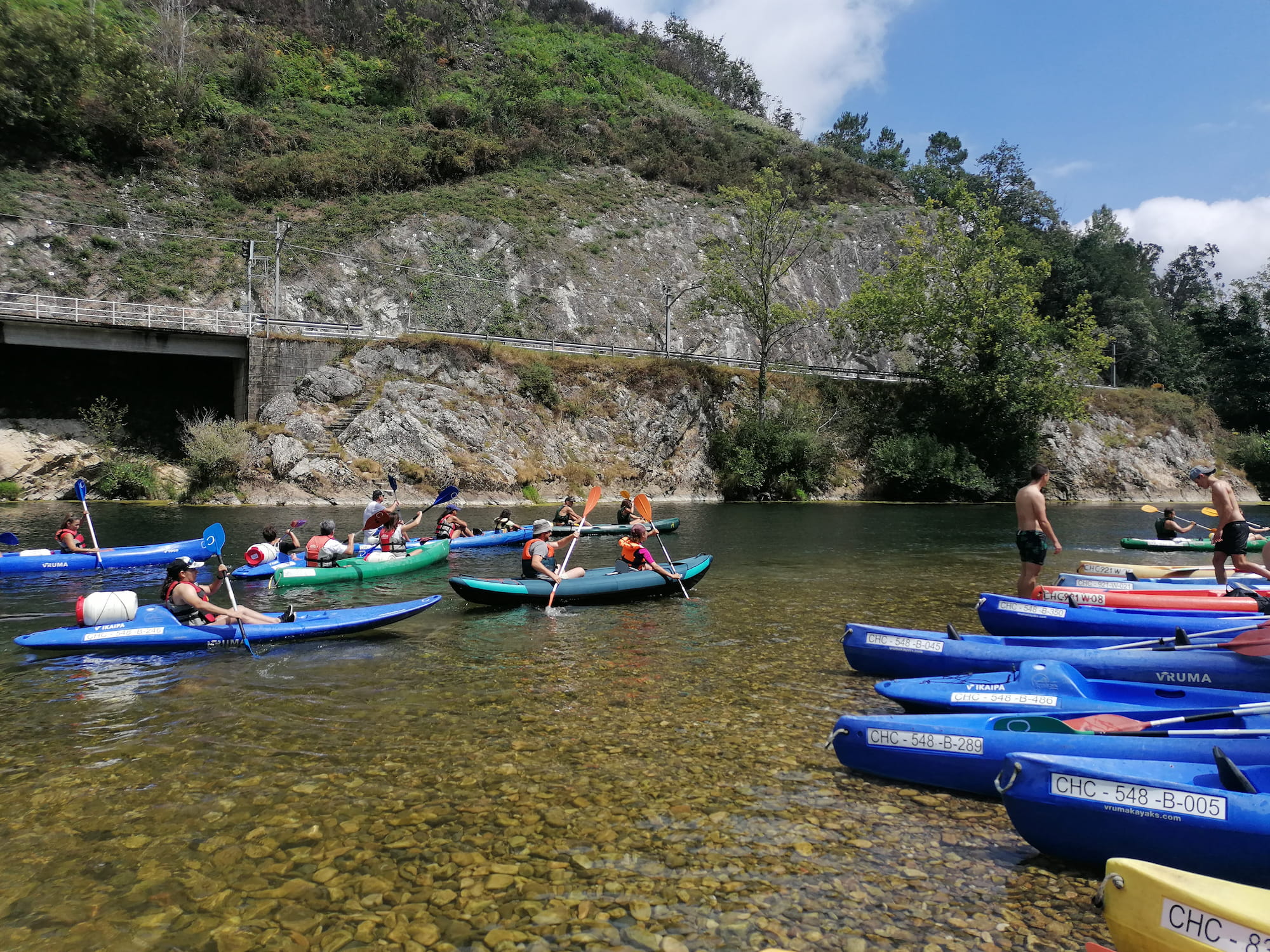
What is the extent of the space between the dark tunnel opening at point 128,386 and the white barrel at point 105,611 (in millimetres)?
26767

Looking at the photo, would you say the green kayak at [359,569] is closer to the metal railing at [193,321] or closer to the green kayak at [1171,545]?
the green kayak at [1171,545]

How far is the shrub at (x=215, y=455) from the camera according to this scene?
29.4 meters

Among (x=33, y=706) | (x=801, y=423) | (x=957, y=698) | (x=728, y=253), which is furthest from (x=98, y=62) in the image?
(x=957, y=698)

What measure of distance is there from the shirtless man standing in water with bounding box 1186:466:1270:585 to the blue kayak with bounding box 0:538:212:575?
16475 mm

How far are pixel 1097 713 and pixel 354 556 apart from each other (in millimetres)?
13060

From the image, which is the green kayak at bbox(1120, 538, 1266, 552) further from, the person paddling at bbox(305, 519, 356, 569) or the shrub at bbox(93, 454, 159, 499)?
the shrub at bbox(93, 454, 159, 499)

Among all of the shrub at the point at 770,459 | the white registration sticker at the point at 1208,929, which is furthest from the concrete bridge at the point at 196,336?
the white registration sticker at the point at 1208,929

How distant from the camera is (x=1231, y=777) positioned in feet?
13.3

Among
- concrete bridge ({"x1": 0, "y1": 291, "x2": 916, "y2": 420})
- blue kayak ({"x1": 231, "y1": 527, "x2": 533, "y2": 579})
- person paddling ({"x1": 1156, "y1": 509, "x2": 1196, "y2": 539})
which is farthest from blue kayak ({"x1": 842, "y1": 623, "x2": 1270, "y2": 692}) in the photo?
concrete bridge ({"x1": 0, "y1": 291, "x2": 916, "y2": 420})

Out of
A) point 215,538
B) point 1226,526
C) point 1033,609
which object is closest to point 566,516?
point 215,538

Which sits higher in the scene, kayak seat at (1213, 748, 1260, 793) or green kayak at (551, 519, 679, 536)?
kayak seat at (1213, 748, 1260, 793)

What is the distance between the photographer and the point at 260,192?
4950 centimetres

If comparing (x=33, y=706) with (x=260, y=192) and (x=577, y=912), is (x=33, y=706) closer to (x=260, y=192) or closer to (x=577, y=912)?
(x=577, y=912)

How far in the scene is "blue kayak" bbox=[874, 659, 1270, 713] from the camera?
5867 millimetres
